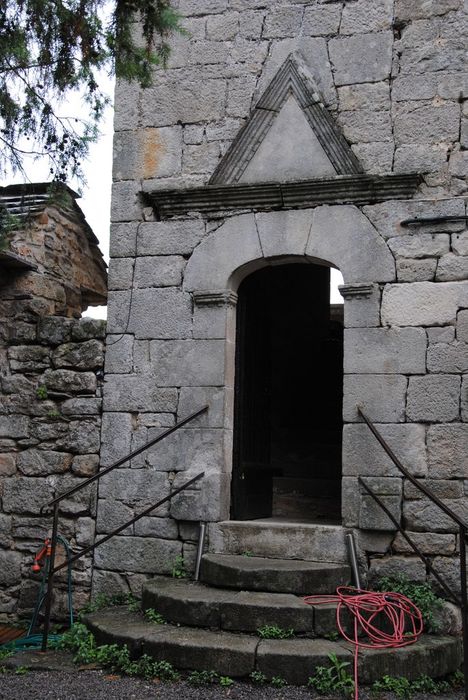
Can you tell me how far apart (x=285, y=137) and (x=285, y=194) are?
1.64ft

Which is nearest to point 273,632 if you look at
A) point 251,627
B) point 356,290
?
point 251,627

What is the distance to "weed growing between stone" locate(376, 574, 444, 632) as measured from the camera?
5.32m

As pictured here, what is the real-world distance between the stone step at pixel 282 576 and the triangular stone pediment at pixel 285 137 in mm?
2859

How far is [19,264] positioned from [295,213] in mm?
2343

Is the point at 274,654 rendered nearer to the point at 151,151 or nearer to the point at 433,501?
the point at 433,501

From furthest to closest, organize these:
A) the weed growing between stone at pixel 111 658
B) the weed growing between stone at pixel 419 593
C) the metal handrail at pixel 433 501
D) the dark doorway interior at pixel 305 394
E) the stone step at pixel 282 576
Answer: the dark doorway interior at pixel 305 394 → the stone step at pixel 282 576 → the weed growing between stone at pixel 419 593 → the weed growing between stone at pixel 111 658 → the metal handrail at pixel 433 501

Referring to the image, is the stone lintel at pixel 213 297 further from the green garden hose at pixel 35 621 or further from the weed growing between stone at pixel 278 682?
the weed growing between stone at pixel 278 682

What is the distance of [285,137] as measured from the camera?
254 inches

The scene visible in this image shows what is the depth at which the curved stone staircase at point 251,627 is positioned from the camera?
4.72 metres

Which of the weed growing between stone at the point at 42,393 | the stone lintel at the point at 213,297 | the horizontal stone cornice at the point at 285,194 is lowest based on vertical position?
the weed growing between stone at the point at 42,393

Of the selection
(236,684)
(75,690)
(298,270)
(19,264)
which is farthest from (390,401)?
(298,270)

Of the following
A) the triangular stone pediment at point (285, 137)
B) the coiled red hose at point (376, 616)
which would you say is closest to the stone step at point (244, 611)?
the coiled red hose at point (376, 616)

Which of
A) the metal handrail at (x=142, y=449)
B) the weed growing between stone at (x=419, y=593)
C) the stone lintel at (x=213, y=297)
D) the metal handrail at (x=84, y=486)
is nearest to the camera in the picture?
the weed growing between stone at (x=419, y=593)

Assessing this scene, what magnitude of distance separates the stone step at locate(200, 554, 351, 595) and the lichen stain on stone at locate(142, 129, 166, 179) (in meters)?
3.15
